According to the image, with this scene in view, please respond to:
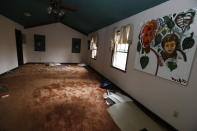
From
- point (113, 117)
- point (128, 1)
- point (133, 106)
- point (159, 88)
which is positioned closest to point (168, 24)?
point (128, 1)

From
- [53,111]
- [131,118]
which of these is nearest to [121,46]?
[131,118]

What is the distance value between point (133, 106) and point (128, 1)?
2390 mm

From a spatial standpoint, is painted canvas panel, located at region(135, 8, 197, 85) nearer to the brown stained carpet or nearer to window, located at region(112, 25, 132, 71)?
window, located at region(112, 25, 132, 71)

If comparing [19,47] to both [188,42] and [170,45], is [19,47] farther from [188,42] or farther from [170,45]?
[188,42]

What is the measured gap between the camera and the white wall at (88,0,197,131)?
133 cm

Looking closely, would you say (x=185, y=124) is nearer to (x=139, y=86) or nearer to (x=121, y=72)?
(x=139, y=86)

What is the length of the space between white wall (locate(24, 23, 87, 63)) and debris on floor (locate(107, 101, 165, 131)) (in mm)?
5603

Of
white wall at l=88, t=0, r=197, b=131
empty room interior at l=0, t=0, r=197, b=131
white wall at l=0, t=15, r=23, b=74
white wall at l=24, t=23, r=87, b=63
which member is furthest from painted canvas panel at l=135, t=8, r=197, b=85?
white wall at l=24, t=23, r=87, b=63

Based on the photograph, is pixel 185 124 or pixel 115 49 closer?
pixel 185 124

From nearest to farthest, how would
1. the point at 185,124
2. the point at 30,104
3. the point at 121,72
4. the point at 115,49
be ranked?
the point at 185,124
the point at 30,104
the point at 121,72
the point at 115,49

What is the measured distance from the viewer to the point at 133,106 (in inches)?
81.9

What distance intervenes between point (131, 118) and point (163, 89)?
81cm

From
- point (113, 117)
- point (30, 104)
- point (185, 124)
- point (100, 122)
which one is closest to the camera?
point (185, 124)

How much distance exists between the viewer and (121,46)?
3.08m
